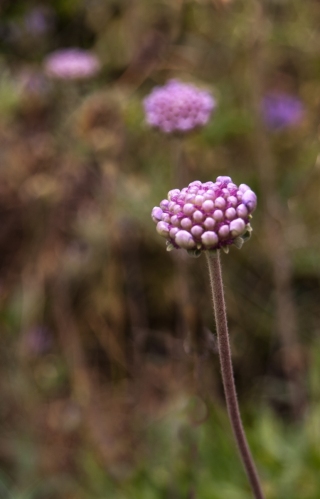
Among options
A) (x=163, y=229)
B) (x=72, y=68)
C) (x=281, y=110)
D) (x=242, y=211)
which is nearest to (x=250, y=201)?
(x=242, y=211)

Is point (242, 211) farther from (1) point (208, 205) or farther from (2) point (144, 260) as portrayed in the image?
(2) point (144, 260)

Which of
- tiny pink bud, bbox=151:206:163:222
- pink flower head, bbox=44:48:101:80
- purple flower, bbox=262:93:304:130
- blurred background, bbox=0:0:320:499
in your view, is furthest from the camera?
purple flower, bbox=262:93:304:130

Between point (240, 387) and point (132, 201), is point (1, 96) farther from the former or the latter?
point (240, 387)

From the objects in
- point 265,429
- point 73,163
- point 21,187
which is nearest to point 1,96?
point 73,163

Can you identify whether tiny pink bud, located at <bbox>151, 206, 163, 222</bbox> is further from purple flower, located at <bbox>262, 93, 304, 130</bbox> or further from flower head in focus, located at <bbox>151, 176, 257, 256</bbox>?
purple flower, located at <bbox>262, 93, 304, 130</bbox>

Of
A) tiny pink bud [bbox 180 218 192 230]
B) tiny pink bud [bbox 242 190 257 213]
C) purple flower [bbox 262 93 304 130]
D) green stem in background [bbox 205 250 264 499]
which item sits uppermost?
purple flower [bbox 262 93 304 130]

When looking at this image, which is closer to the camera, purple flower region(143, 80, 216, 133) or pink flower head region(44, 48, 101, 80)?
purple flower region(143, 80, 216, 133)

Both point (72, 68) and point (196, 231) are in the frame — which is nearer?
point (196, 231)

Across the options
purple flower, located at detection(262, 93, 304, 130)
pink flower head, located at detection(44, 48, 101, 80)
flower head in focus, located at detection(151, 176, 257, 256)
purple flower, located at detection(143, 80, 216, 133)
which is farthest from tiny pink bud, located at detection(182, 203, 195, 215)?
purple flower, located at detection(262, 93, 304, 130)
